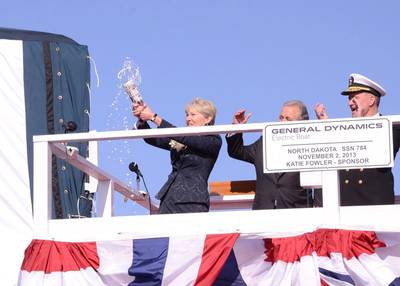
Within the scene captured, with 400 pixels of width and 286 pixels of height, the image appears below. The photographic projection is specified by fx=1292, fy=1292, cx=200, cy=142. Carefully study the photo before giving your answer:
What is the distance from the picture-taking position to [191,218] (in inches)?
392

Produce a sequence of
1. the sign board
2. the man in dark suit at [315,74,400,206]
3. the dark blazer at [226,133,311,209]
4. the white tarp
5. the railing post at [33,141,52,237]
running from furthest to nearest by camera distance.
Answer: the white tarp → the dark blazer at [226,133,311,209] → the man in dark suit at [315,74,400,206] → the railing post at [33,141,52,237] → the sign board

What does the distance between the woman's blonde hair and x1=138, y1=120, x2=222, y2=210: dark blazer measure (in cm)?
17

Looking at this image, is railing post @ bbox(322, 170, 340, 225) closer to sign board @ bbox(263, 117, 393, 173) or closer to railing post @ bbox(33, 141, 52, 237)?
sign board @ bbox(263, 117, 393, 173)

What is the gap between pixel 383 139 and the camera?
9.54 metres

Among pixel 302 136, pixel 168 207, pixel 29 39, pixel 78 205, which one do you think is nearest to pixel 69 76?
pixel 29 39

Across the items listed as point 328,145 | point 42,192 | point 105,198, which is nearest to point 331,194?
point 328,145

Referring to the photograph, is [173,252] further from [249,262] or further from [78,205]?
[78,205]

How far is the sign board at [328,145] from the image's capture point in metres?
9.52

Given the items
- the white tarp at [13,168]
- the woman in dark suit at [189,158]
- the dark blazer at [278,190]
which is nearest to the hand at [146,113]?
the woman in dark suit at [189,158]

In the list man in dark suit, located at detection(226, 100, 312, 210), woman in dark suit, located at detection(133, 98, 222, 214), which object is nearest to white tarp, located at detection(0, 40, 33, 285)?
woman in dark suit, located at detection(133, 98, 222, 214)

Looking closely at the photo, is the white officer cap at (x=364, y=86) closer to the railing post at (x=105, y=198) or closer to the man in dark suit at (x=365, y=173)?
the man in dark suit at (x=365, y=173)

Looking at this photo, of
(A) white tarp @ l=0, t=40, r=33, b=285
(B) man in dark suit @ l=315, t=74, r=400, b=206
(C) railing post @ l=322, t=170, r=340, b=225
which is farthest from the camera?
(A) white tarp @ l=0, t=40, r=33, b=285

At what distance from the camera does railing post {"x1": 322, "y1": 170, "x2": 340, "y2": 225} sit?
966 cm

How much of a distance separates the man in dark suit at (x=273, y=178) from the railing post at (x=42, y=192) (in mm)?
1575
